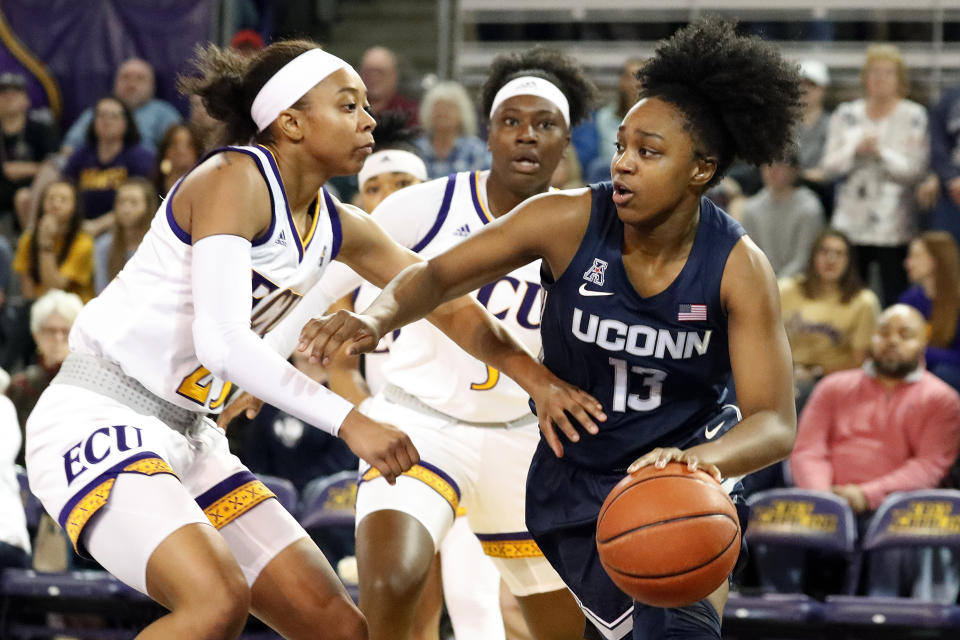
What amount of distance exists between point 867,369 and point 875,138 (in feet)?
6.52

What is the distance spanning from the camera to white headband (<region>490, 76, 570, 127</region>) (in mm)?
4895

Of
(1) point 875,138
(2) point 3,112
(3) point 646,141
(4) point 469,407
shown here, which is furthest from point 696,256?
(2) point 3,112

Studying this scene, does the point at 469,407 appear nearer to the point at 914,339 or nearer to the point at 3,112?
the point at 914,339

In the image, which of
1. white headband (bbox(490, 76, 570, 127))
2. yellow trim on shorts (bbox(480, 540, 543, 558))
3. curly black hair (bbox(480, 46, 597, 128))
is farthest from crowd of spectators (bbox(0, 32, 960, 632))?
yellow trim on shorts (bbox(480, 540, 543, 558))

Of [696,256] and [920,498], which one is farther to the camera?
[920,498]

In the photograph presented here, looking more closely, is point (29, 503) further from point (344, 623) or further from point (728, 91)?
point (728, 91)

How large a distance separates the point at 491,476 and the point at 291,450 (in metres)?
2.75

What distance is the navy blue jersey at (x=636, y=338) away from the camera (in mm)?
3564

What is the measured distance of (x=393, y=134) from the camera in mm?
6418

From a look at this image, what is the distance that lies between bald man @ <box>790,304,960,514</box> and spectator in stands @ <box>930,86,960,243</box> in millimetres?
1534

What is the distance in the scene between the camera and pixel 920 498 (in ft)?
20.2

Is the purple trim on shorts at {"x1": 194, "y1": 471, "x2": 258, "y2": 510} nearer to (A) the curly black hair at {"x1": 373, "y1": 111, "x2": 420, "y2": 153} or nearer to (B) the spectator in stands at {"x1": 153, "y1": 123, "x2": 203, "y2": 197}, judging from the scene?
(A) the curly black hair at {"x1": 373, "y1": 111, "x2": 420, "y2": 153}

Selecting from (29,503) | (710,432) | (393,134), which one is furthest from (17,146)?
(710,432)

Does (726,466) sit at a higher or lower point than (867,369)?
higher
